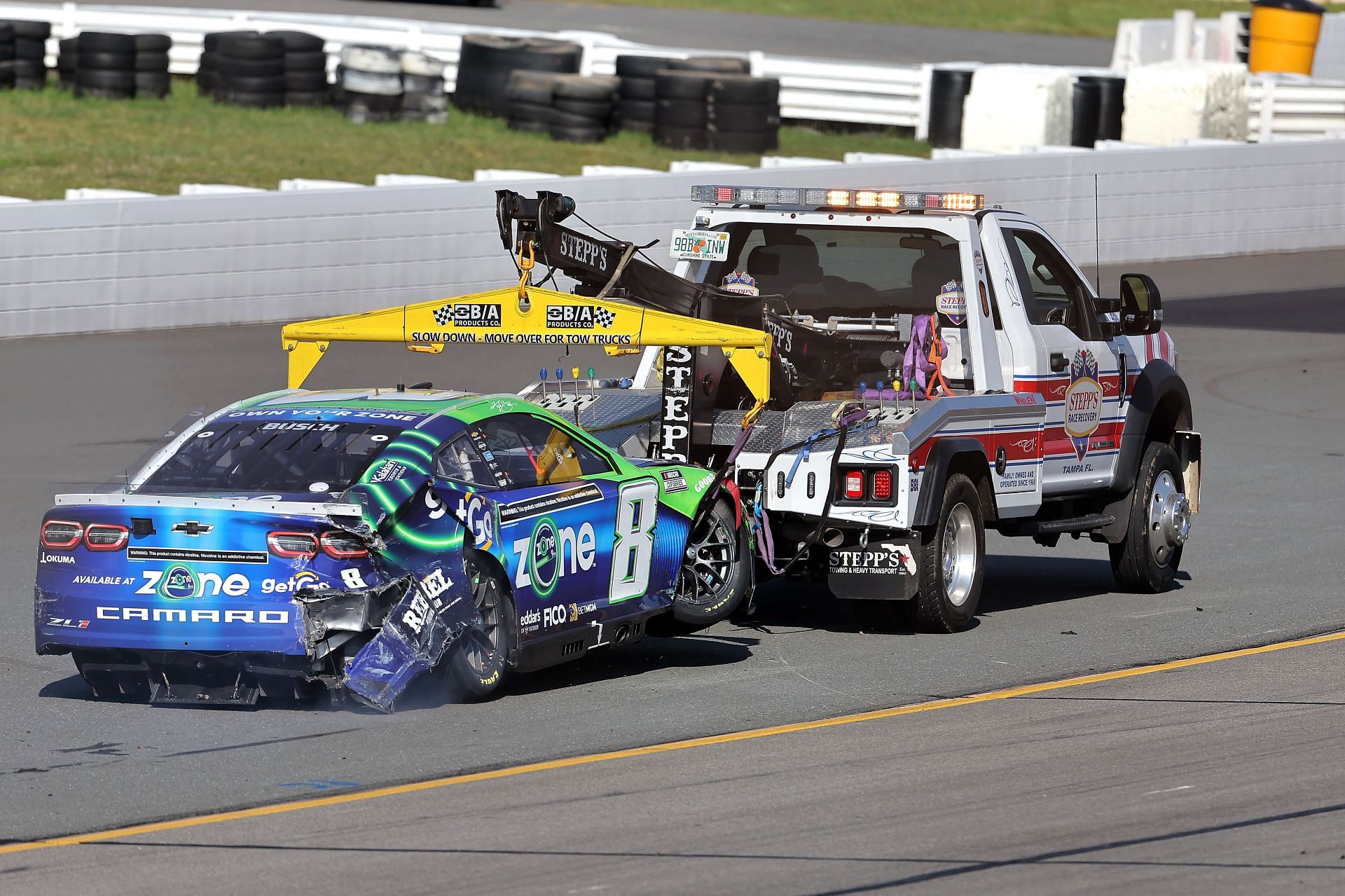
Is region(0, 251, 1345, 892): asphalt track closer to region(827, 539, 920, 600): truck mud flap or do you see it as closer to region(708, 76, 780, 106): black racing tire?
region(827, 539, 920, 600): truck mud flap

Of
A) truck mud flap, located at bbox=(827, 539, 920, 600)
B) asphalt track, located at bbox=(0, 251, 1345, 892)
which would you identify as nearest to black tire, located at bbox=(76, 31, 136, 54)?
asphalt track, located at bbox=(0, 251, 1345, 892)

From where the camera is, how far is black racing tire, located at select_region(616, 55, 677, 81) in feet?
114

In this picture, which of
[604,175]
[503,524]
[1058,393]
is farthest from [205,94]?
[503,524]

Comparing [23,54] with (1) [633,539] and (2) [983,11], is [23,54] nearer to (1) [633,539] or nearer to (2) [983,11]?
(1) [633,539]

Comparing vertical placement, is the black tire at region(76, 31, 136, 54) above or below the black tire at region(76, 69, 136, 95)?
above

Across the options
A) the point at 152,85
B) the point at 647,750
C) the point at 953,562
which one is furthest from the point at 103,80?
the point at 647,750

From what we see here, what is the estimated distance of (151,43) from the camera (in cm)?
3491

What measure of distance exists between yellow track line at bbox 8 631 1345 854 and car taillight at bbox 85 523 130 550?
183cm

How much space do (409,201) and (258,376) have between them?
14.5 feet

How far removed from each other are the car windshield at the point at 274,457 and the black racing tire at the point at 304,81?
25.3 metres

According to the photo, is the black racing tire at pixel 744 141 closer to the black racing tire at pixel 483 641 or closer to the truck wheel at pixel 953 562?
the truck wheel at pixel 953 562

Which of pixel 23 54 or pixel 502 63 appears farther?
pixel 502 63

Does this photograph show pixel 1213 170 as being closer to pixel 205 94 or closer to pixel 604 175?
pixel 604 175

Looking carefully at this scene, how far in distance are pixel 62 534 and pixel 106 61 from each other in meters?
26.3
